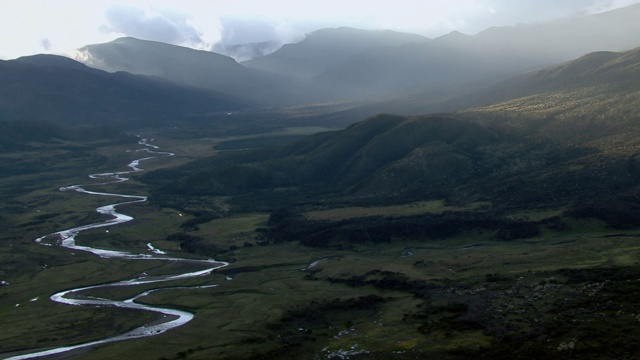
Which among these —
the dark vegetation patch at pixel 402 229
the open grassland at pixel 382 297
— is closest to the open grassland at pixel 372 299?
the open grassland at pixel 382 297

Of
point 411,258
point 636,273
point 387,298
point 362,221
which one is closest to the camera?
point 636,273

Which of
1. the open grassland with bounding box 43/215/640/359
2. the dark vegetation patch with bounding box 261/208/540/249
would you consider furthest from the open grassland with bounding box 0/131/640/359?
the dark vegetation patch with bounding box 261/208/540/249

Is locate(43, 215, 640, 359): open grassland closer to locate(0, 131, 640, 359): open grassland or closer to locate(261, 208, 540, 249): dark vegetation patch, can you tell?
locate(0, 131, 640, 359): open grassland

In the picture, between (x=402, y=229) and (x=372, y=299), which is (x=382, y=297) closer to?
(x=372, y=299)

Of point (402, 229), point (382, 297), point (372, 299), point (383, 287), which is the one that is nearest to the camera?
point (372, 299)

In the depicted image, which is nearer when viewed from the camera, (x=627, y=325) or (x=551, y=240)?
(x=627, y=325)

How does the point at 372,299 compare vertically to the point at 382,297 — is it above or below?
above

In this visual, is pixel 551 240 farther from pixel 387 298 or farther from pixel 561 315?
pixel 561 315

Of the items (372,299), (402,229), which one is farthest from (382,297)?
(402,229)

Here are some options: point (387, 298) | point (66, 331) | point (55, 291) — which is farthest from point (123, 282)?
point (387, 298)

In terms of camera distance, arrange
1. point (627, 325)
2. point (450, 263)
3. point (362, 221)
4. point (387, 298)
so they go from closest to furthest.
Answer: point (627, 325), point (387, 298), point (450, 263), point (362, 221)

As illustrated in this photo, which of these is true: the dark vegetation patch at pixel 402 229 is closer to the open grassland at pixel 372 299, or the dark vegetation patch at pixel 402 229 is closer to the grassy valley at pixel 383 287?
the grassy valley at pixel 383 287
